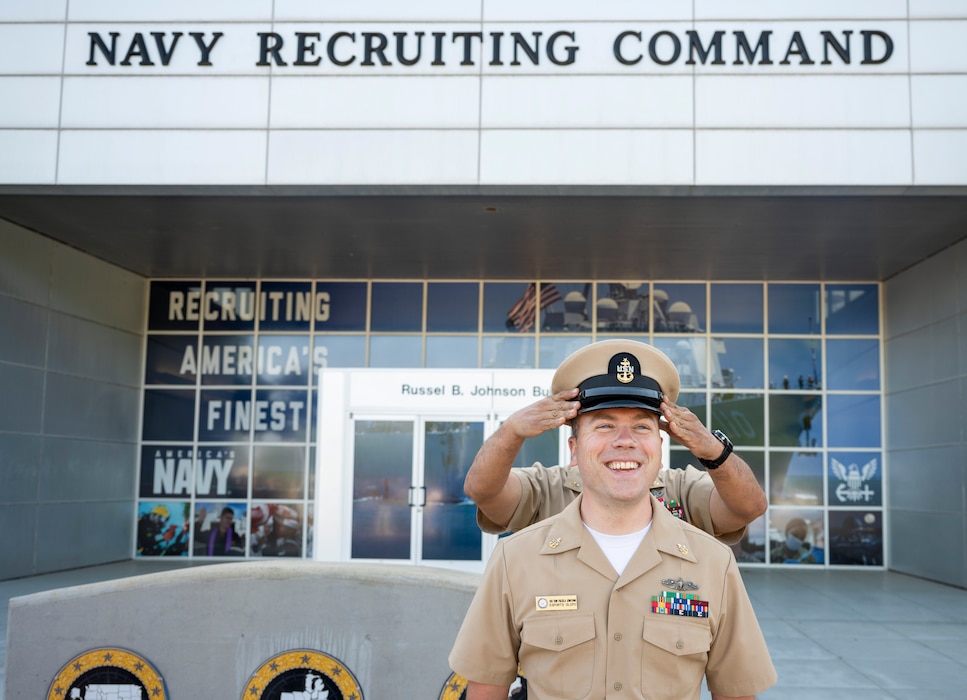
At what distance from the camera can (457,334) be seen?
16078mm

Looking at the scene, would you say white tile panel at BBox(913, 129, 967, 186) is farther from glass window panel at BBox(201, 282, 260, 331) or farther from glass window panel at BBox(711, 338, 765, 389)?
glass window panel at BBox(201, 282, 260, 331)

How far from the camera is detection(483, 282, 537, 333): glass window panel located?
16.1 metres

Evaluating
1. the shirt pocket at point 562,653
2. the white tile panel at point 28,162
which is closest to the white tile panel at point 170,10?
the white tile panel at point 28,162

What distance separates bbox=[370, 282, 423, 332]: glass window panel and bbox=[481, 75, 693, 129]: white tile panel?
17.3ft

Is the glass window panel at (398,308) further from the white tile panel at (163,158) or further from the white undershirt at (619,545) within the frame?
the white undershirt at (619,545)

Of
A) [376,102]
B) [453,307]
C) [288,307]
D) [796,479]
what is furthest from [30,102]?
[796,479]

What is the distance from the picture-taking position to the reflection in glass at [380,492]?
12055mm

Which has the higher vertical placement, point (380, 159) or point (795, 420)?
point (380, 159)

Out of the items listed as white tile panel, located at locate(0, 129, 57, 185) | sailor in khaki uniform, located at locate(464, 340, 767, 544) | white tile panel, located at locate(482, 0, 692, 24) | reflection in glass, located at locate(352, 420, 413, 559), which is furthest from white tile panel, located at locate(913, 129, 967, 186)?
white tile panel, located at locate(0, 129, 57, 185)

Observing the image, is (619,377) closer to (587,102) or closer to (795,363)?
(587,102)

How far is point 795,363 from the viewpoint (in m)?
15.8

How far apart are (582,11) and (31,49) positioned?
24.3ft

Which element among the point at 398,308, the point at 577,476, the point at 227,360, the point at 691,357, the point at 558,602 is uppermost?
the point at 398,308

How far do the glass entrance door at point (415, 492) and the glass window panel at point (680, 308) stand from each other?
5.24 meters
